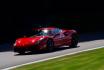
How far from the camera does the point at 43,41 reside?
20.1 m

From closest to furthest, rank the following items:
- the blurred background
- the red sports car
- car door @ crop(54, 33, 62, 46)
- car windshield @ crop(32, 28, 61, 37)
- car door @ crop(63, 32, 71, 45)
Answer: the red sports car < car windshield @ crop(32, 28, 61, 37) < car door @ crop(54, 33, 62, 46) < car door @ crop(63, 32, 71, 45) < the blurred background

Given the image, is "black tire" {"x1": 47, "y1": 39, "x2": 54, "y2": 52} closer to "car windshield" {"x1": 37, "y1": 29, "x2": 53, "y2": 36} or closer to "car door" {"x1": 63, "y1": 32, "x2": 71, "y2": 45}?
"car windshield" {"x1": 37, "y1": 29, "x2": 53, "y2": 36}

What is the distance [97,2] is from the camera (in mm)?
44250

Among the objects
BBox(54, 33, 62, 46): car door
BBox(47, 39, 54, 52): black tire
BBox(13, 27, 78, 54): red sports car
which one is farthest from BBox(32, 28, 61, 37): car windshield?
BBox(47, 39, 54, 52): black tire

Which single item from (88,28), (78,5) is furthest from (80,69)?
(78,5)

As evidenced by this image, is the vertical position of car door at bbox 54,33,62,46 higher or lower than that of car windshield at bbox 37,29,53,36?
lower

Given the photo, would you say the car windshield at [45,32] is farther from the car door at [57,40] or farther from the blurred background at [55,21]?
the blurred background at [55,21]

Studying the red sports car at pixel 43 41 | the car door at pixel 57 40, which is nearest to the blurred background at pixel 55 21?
the red sports car at pixel 43 41

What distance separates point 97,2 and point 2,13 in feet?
43.6

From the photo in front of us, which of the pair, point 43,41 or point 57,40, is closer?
point 43,41

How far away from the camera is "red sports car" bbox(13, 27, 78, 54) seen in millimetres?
19984

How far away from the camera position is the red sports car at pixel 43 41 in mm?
19984

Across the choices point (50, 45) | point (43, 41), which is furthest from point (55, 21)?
point (43, 41)

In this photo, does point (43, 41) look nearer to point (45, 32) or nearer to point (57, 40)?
point (45, 32)
